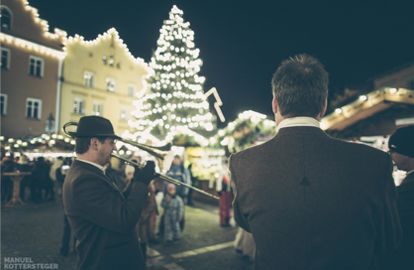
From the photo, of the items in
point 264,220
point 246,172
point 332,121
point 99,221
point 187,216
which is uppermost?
point 332,121

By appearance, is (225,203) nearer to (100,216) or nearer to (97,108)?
(100,216)

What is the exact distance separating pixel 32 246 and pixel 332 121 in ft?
29.7

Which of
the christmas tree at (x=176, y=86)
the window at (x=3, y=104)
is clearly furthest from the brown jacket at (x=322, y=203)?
the window at (x=3, y=104)

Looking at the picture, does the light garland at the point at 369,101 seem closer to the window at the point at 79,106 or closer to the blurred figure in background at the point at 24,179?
the blurred figure in background at the point at 24,179

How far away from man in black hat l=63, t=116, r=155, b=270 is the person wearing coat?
4.26 ft

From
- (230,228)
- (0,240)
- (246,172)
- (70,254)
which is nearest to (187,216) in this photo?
(230,228)

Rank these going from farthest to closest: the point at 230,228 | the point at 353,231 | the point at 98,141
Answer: the point at 230,228
the point at 98,141
the point at 353,231

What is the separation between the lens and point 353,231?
1.44 metres

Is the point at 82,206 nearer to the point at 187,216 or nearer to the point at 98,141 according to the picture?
the point at 98,141

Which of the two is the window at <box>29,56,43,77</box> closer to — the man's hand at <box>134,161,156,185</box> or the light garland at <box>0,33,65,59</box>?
the light garland at <box>0,33,65,59</box>

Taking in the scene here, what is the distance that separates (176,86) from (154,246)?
15.8 m

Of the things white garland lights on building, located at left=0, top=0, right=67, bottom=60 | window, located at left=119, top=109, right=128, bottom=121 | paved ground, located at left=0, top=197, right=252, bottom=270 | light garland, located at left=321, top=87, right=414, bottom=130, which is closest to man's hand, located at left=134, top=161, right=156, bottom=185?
paved ground, located at left=0, top=197, right=252, bottom=270

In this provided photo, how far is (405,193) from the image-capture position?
2066mm

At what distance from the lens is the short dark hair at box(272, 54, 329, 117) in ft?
5.31
